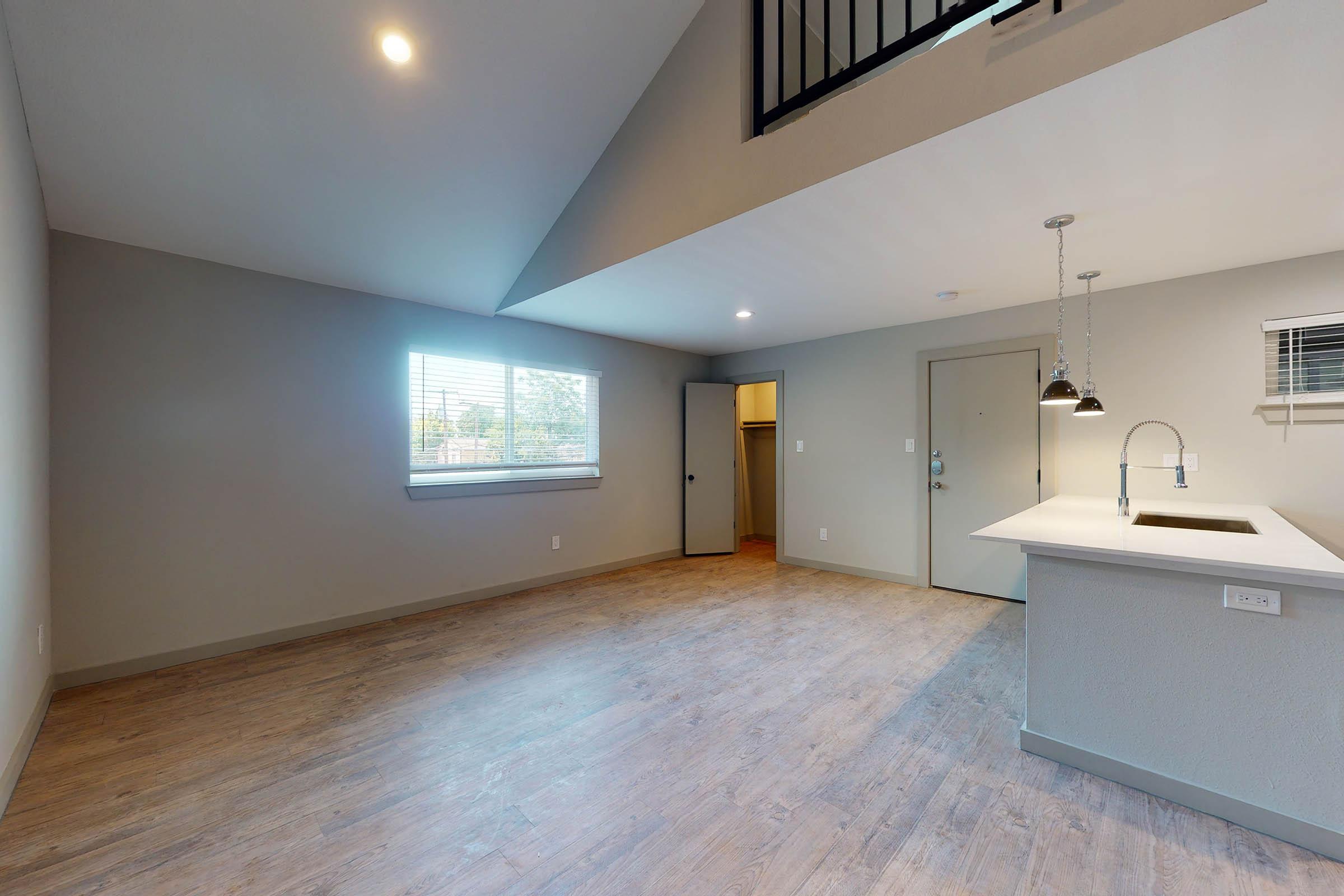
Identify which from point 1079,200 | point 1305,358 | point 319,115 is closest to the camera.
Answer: point 1079,200

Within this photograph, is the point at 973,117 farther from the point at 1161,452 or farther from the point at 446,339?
the point at 446,339

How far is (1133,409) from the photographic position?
11.2ft

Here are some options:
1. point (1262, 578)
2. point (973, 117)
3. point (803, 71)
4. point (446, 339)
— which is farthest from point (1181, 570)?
point (446, 339)

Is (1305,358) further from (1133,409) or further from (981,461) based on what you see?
(981,461)

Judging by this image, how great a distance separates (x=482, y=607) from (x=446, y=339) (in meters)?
2.06

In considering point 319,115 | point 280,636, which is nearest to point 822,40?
point 319,115

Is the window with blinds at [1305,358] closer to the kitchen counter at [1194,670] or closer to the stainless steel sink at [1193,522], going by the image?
the stainless steel sink at [1193,522]

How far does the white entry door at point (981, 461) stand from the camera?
3.89m

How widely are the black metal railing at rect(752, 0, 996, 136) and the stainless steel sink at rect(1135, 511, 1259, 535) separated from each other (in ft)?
8.05

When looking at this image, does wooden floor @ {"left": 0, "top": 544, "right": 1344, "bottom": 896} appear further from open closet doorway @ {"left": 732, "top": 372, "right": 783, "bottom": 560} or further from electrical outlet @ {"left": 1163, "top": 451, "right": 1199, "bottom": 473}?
open closet doorway @ {"left": 732, "top": 372, "right": 783, "bottom": 560}

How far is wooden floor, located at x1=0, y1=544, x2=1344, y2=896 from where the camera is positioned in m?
1.51

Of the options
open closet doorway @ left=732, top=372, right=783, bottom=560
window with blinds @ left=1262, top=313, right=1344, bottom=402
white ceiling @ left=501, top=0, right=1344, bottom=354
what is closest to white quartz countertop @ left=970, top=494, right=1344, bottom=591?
window with blinds @ left=1262, top=313, right=1344, bottom=402

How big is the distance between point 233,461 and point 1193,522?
5361 mm

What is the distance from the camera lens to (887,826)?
1689 mm
